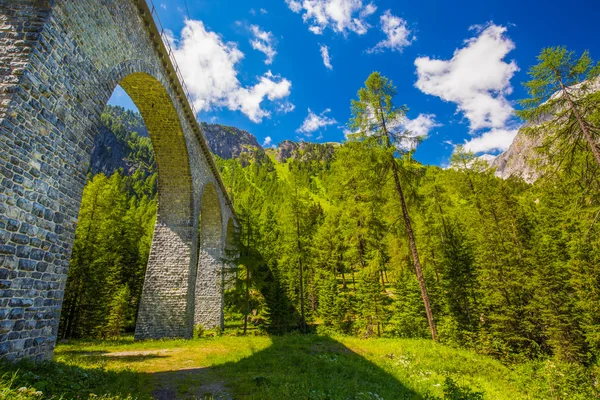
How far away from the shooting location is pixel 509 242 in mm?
19797

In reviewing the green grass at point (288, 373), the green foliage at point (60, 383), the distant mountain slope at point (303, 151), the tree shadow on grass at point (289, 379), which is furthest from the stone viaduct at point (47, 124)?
the distant mountain slope at point (303, 151)

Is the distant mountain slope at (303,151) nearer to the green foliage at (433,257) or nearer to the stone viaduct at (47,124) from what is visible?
the green foliage at (433,257)

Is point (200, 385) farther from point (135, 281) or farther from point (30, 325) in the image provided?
point (135, 281)

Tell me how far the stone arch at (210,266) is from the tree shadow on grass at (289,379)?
11654 mm

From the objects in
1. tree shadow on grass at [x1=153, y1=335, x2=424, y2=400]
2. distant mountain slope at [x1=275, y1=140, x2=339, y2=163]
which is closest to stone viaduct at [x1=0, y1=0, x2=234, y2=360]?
tree shadow on grass at [x1=153, y1=335, x2=424, y2=400]

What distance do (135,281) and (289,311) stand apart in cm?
1652

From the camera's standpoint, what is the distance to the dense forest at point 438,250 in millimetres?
11727

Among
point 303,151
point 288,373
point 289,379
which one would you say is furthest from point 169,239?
point 303,151

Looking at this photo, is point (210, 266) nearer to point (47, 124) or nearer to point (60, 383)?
point (60, 383)

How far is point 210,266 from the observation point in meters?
23.6

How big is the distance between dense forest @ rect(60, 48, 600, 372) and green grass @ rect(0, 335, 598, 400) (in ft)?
10.2

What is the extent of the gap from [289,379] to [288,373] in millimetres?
1217

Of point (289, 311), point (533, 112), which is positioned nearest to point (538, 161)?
point (533, 112)

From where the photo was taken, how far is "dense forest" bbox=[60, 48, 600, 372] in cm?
1173
